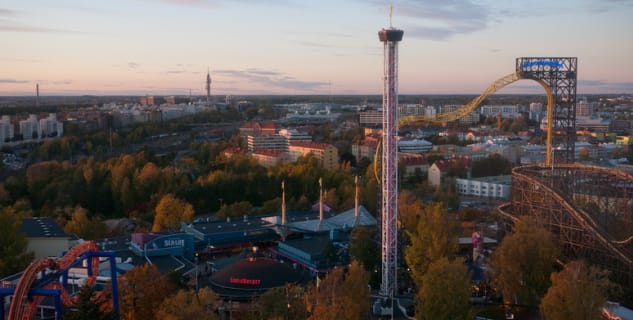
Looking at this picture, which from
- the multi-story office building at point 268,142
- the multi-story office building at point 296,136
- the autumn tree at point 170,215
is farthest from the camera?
the multi-story office building at point 296,136

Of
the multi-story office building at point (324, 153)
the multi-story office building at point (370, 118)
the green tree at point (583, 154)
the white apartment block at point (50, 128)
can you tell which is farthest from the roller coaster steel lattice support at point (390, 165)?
the multi-story office building at point (370, 118)

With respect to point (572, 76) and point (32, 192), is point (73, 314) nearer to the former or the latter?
point (572, 76)

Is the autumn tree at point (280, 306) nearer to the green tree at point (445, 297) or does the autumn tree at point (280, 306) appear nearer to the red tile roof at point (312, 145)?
the green tree at point (445, 297)

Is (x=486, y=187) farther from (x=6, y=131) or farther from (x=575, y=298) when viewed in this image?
(x=6, y=131)

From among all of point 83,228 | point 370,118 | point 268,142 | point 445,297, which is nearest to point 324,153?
point 268,142

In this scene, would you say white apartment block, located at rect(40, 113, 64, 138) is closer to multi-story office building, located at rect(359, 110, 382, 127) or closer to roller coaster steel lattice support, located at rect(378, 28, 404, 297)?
multi-story office building, located at rect(359, 110, 382, 127)

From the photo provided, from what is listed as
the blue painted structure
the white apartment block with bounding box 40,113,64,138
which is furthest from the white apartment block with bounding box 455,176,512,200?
the white apartment block with bounding box 40,113,64,138

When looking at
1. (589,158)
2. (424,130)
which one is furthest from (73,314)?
(424,130)
